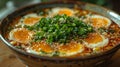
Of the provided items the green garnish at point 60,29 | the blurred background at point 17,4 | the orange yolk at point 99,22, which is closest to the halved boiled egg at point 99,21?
the orange yolk at point 99,22

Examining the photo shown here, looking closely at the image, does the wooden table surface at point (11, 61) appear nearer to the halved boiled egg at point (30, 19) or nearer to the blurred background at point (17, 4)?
→ the halved boiled egg at point (30, 19)

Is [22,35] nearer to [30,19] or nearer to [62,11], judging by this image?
[30,19]

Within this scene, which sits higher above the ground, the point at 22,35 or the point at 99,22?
the point at 99,22

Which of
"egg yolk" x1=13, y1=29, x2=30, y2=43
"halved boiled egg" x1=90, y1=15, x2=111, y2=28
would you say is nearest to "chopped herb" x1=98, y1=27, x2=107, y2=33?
"halved boiled egg" x1=90, y1=15, x2=111, y2=28

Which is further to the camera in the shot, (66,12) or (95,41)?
(66,12)

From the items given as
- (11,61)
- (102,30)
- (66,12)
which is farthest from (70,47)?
(66,12)

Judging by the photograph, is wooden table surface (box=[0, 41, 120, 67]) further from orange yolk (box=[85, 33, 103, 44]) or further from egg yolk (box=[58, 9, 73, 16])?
egg yolk (box=[58, 9, 73, 16])
